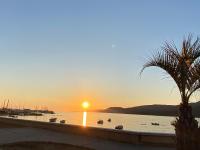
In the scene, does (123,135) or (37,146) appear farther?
(123,135)

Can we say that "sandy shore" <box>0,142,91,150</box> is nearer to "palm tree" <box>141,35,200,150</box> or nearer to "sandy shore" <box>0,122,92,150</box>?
"sandy shore" <box>0,122,92,150</box>

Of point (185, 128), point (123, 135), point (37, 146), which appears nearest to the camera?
point (185, 128)

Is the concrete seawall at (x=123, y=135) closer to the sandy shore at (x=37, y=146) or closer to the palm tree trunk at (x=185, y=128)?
the sandy shore at (x=37, y=146)

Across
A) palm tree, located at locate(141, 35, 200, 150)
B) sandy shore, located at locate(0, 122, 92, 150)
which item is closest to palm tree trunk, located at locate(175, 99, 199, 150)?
palm tree, located at locate(141, 35, 200, 150)

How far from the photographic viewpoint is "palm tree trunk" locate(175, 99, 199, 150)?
9664 mm

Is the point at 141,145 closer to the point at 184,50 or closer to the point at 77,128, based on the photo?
the point at 77,128

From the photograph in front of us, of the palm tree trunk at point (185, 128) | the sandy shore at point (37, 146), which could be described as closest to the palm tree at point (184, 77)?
the palm tree trunk at point (185, 128)

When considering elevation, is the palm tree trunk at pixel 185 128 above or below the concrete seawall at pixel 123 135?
above

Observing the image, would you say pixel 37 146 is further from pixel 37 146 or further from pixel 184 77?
pixel 184 77

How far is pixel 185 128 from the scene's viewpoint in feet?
31.9

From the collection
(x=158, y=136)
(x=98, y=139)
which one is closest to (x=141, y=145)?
(x=158, y=136)

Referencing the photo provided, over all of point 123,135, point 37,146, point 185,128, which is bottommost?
point 37,146

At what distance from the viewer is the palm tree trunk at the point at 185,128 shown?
31.7 ft

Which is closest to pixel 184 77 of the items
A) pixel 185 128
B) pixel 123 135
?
pixel 185 128
